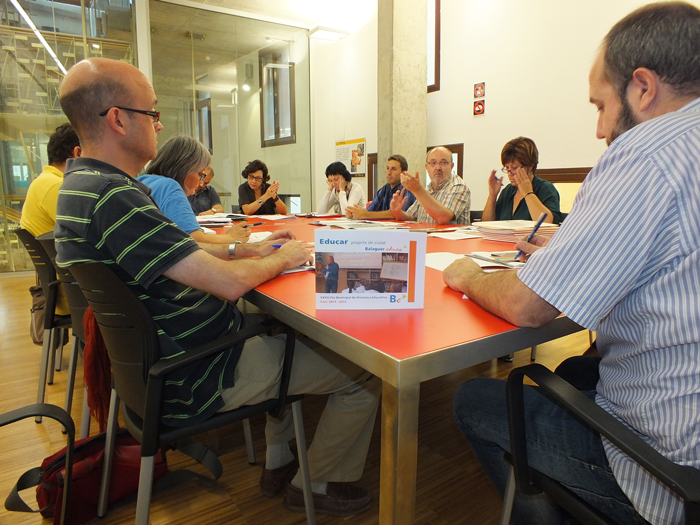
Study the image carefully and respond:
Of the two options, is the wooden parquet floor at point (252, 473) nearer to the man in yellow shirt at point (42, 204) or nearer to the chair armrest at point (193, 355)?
the chair armrest at point (193, 355)

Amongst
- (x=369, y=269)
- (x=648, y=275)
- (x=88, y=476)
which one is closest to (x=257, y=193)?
(x=88, y=476)

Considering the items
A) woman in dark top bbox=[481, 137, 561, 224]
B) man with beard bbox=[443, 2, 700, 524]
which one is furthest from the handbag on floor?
woman in dark top bbox=[481, 137, 561, 224]

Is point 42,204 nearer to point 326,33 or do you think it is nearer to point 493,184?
point 493,184

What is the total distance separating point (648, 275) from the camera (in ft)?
2.42

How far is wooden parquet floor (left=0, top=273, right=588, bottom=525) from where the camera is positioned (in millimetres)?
1439

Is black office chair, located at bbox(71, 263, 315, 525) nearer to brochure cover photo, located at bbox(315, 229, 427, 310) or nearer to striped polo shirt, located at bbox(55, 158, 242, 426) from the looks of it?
striped polo shirt, located at bbox(55, 158, 242, 426)

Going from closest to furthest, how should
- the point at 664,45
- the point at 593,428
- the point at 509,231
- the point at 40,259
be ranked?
the point at 593,428 < the point at 664,45 < the point at 40,259 < the point at 509,231

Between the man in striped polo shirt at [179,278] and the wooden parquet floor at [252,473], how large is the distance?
105 millimetres

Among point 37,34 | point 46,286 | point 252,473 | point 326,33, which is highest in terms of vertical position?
point 326,33

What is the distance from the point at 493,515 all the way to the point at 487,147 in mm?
4512

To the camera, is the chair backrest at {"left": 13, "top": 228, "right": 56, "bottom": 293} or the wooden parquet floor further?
the chair backrest at {"left": 13, "top": 228, "right": 56, "bottom": 293}

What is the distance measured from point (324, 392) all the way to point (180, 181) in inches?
58.7

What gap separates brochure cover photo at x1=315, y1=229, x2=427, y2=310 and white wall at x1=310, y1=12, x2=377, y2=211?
6313mm

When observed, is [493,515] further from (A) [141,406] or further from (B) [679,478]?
(A) [141,406]
